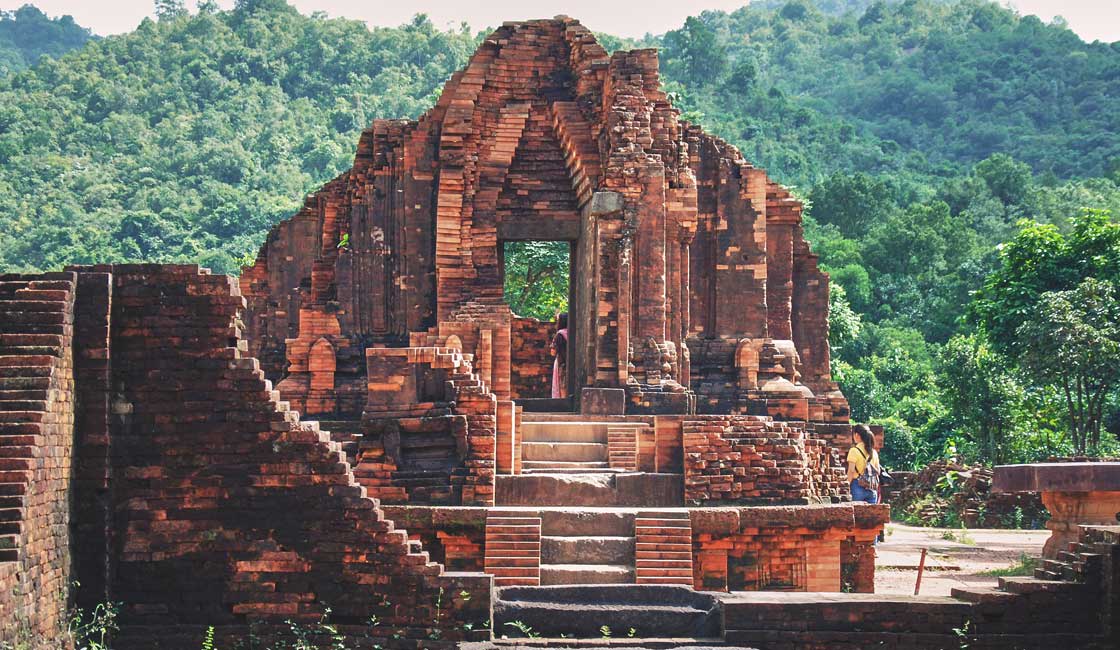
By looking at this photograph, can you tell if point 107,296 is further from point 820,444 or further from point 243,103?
point 243,103

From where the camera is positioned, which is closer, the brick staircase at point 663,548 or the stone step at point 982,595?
the stone step at point 982,595

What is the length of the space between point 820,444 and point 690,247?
5078 mm

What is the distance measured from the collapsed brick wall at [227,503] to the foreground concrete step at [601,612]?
64cm

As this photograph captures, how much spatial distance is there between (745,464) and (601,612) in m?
3.71

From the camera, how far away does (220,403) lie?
11.5m

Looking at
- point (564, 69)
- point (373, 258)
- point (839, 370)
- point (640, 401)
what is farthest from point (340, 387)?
point (839, 370)

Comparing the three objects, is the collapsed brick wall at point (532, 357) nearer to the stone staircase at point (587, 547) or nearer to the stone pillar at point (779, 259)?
the stone pillar at point (779, 259)

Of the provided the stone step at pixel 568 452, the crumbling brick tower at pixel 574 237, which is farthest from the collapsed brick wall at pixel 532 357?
the stone step at pixel 568 452

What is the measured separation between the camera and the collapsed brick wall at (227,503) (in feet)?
37.3

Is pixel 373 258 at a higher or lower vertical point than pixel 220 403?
higher

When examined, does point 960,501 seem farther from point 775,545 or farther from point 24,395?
point 24,395

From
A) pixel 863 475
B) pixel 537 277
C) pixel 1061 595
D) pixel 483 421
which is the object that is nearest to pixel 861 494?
pixel 863 475

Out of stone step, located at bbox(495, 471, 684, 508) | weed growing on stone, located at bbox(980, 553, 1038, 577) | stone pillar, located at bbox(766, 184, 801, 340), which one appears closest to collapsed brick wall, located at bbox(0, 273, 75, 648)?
stone step, located at bbox(495, 471, 684, 508)

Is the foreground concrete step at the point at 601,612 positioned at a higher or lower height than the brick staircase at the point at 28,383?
lower
